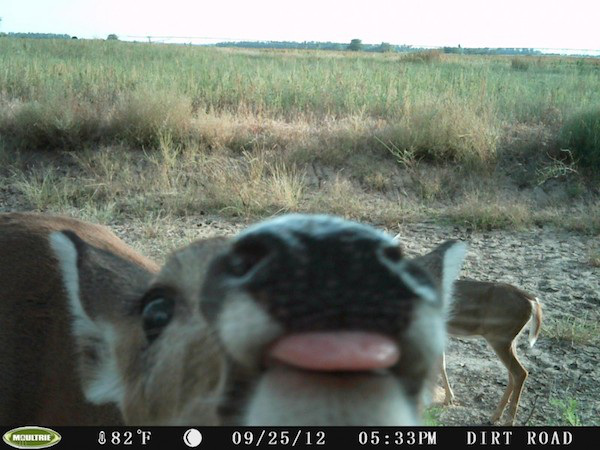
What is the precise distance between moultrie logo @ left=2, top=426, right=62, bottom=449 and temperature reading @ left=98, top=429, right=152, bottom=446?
131 millimetres

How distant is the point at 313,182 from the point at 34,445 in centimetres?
629

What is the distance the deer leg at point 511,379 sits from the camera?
159 inches

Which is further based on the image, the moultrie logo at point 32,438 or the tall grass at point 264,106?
the tall grass at point 264,106

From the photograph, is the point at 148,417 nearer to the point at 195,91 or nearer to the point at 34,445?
the point at 34,445

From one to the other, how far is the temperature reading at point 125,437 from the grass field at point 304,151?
Result: 164 inches

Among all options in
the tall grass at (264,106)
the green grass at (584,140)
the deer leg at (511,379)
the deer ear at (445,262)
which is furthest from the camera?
the green grass at (584,140)

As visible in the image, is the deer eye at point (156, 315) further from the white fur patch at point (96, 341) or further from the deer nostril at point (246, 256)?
the deer nostril at point (246, 256)

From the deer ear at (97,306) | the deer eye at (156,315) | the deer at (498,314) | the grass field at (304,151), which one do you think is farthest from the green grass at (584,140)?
the deer eye at (156,315)

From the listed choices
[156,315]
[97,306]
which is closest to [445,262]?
[156,315]

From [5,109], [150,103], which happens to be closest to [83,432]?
[150,103]

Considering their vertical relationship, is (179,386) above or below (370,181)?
above

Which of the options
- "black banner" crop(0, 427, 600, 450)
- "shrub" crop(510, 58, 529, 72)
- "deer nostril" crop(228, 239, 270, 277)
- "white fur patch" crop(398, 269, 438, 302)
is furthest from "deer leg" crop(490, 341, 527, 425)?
"shrub" crop(510, 58, 529, 72)

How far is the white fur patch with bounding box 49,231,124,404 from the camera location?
86.7 inches

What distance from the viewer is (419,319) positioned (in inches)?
37.4
